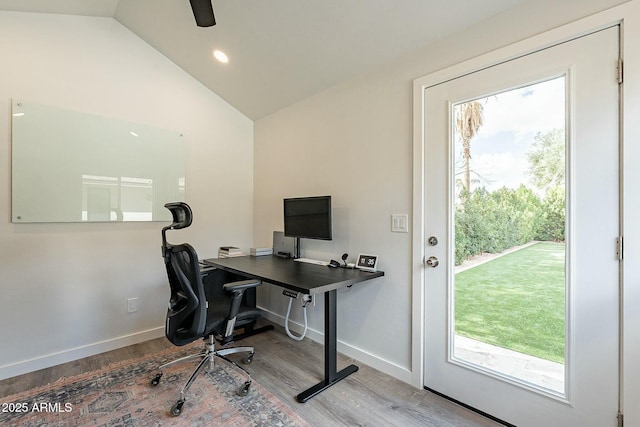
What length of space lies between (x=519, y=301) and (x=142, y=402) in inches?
92.9

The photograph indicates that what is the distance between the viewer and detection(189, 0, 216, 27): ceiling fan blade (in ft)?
5.12

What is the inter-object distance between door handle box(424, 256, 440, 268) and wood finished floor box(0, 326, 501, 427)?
34.1 inches

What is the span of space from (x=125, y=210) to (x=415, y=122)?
2596 mm

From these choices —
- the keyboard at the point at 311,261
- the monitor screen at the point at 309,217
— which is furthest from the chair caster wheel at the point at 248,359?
the monitor screen at the point at 309,217

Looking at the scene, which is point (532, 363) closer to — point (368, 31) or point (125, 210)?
point (368, 31)

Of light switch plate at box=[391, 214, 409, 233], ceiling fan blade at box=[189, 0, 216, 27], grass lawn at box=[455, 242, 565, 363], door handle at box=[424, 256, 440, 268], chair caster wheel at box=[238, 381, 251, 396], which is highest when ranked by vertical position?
ceiling fan blade at box=[189, 0, 216, 27]

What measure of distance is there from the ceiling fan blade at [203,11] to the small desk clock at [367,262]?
6.19ft

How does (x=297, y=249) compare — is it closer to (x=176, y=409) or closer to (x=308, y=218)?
(x=308, y=218)

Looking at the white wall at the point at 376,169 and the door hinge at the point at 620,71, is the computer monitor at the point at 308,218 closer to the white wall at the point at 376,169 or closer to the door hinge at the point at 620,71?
the white wall at the point at 376,169

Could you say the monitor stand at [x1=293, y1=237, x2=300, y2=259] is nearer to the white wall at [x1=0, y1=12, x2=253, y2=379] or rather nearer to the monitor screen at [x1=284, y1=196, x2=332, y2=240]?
the monitor screen at [x1=284, y1=196, x2=332, y2=240]

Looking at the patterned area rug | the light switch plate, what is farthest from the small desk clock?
the patterned area rug

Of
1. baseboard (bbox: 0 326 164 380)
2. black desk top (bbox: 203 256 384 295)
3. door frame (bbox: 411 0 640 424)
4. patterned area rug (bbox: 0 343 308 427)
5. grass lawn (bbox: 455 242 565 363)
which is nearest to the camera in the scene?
door frame (bbox: 411 0 640 424)

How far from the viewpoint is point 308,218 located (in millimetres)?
2574

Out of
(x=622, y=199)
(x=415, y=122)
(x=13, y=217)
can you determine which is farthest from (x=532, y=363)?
(x=13, y=217)
